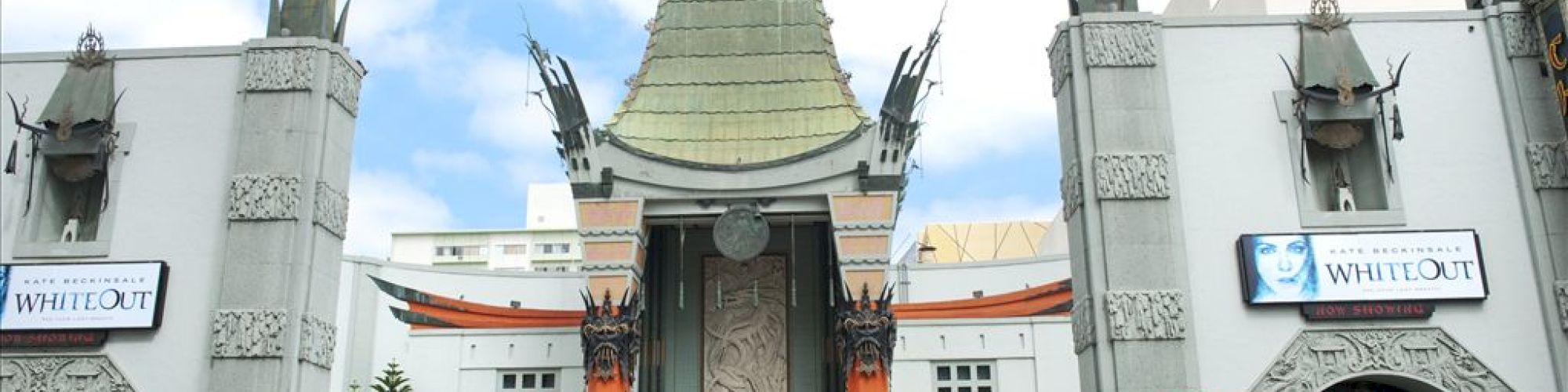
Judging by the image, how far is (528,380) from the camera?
2917 cm

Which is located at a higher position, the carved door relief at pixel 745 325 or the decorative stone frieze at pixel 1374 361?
the carved door relief at pixel 745 325

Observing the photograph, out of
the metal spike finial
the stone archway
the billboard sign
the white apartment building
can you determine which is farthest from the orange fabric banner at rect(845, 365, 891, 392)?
the white apartment building

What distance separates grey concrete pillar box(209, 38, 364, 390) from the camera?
586 inches

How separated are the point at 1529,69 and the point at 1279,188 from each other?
3.20 metres

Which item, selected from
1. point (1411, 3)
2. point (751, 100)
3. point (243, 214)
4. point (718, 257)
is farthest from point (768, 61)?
point (243, 214)

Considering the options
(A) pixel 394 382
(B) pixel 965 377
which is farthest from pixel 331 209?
(B) pixel 965 377

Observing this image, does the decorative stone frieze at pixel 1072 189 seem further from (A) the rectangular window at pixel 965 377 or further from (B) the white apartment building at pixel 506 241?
(B) the white apartment building at pixel 506 241

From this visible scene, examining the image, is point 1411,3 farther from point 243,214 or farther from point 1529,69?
point 243,214

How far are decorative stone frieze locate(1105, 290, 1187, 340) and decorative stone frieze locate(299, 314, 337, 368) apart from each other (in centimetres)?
851

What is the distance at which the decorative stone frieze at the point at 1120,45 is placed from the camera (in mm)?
15281

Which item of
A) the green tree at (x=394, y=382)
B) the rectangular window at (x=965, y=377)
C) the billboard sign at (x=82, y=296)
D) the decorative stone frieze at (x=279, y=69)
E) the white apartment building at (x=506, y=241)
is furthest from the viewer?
the white apartment building at (x=506, y=241)

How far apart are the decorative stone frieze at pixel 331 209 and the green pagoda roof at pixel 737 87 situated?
Result: 32.6ft

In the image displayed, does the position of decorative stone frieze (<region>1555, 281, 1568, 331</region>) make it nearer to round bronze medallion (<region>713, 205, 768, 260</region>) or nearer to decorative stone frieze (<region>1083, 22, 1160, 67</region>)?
decorative stone frieze (<region>1083, 22, 1160, 67</region>)

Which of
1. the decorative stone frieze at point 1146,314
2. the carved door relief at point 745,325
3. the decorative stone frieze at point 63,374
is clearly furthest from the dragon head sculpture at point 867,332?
the decorative stone frieze at point 63,374
